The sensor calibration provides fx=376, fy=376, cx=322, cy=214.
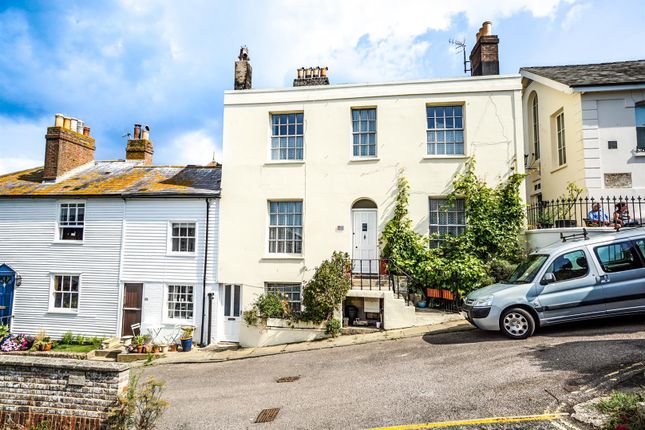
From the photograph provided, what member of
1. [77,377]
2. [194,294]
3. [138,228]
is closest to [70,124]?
[138,228]

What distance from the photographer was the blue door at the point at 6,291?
627 inches

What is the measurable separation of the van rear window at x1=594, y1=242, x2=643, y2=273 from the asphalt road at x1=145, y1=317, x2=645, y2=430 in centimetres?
149

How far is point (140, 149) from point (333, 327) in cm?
1556

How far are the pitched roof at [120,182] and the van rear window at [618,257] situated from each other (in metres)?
12.8

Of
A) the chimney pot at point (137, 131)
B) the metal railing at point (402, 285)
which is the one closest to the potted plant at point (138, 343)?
the metal railing at point (402, 285)

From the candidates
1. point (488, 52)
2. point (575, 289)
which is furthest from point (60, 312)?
point (488, 52)

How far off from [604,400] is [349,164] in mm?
10855

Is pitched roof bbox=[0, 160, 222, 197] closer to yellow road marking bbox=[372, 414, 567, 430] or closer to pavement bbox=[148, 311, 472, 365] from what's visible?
pavement bbox=[148, 311, 472, 365]

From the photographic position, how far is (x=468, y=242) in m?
13.4

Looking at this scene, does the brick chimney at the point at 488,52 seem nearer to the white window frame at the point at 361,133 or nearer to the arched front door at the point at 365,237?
the white window frame at the point at 361,133

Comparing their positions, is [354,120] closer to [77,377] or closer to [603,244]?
[603,244]

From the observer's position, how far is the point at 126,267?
1566cm

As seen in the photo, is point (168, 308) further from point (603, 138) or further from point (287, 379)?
point (603, 138)

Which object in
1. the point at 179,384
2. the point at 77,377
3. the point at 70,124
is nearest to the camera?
the point at 77,377
